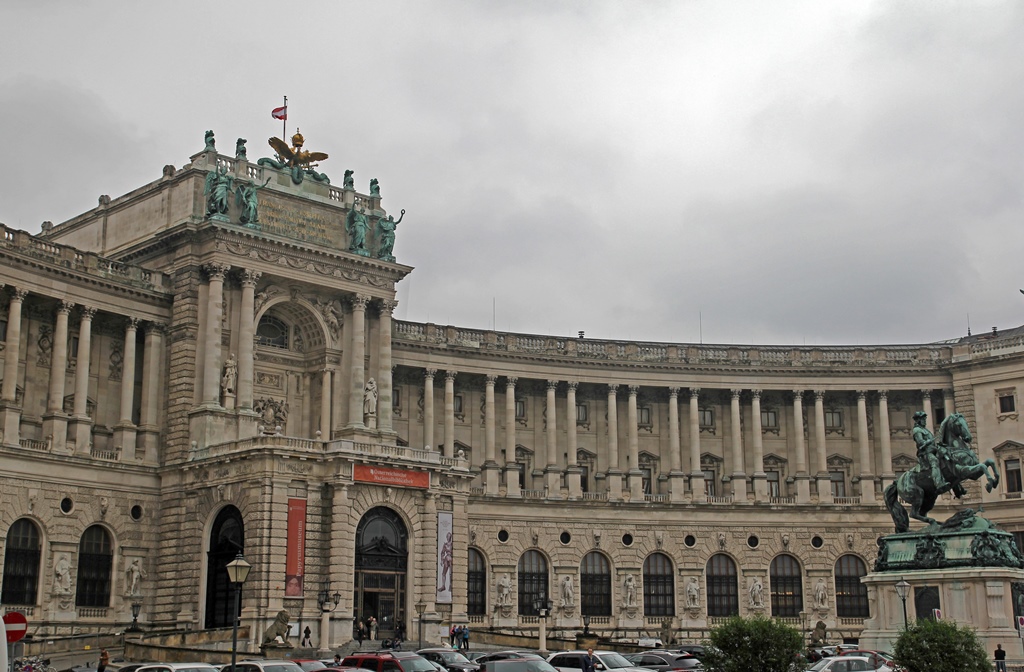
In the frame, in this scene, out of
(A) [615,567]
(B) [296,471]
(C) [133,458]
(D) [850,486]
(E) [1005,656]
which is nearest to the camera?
(E) [1005,656]

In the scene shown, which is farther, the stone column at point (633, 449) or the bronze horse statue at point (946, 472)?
the stone column at point (633, 449)

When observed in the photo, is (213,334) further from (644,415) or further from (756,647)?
(756,647)

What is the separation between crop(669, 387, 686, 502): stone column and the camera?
8462 cm

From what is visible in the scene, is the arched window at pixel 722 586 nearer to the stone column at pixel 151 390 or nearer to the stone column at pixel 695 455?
the stone column at pixel 695 455

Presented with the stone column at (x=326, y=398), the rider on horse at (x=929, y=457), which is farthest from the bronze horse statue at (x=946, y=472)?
the stone column at (x=326, y=398)

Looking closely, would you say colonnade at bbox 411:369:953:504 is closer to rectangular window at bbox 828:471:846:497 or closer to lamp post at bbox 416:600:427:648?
rectangular window at bbox 828:471:846:497

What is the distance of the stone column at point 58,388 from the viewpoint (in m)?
63.4

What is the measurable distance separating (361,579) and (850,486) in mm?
38987

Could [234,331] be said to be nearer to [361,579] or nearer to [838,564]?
[361,579]

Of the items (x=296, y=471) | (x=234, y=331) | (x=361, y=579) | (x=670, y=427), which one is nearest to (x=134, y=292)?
(x=234, y=331)

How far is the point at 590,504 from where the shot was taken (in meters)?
82.2

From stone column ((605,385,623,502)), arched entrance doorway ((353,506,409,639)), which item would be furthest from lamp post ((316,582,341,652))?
stone column ((605,385,623,502))

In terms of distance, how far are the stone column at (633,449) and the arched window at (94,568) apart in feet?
109

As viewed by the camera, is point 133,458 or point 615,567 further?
point 615,567
